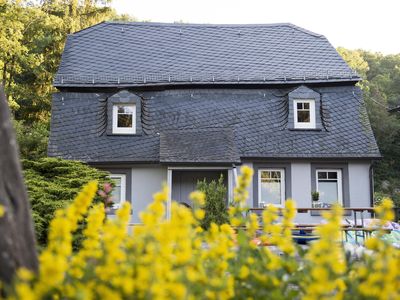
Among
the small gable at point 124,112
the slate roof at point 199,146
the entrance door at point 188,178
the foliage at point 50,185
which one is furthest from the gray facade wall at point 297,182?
the foliage at point 50,185

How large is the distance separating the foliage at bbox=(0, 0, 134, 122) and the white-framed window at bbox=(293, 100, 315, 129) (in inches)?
442

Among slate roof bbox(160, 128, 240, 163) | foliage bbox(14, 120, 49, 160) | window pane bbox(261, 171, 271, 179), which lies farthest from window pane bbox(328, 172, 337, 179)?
foliage bbox(14, 120, 49, 160)

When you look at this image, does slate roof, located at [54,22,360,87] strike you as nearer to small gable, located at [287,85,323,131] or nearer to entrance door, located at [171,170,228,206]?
small gable, located at [287,85,323,131]

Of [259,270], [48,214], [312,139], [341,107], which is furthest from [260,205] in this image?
[259,270]

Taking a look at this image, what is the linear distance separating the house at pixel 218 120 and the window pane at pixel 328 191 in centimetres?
3

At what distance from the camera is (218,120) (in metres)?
16.5

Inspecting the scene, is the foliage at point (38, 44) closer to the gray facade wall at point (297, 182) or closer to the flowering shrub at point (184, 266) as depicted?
the gray facade wall at point (297, 182)

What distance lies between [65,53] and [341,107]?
10335 millimetres

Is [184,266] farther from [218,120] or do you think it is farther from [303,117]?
A: [303,117]

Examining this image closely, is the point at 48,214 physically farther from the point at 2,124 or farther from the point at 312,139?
the point at 312,139

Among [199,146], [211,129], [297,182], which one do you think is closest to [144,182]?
[199,146]

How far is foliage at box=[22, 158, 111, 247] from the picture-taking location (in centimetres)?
863

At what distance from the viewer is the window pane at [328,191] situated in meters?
15.8

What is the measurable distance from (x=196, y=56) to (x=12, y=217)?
53.1 ft
